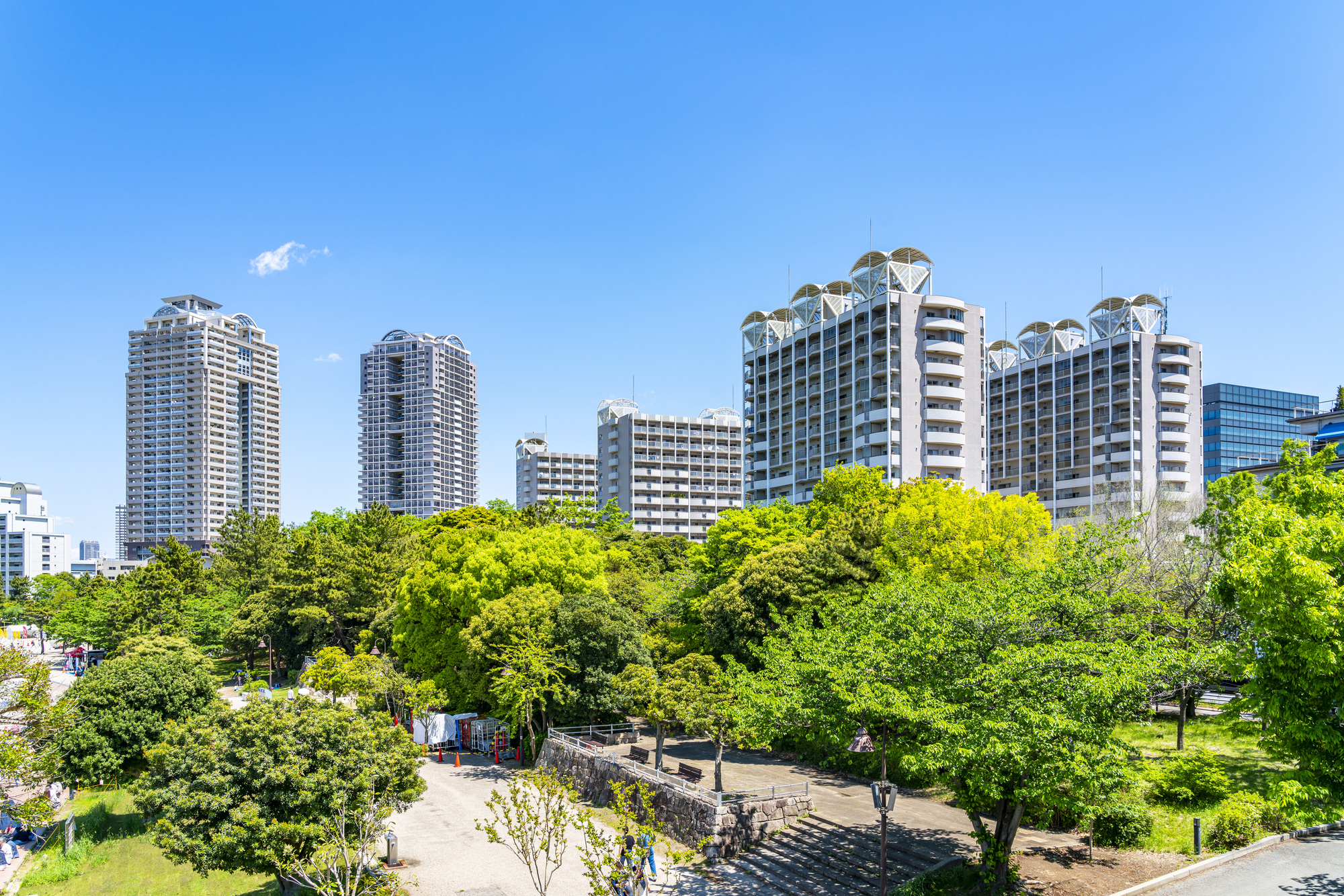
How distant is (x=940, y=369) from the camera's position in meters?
63.9

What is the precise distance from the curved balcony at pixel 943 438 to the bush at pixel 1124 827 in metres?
46.9

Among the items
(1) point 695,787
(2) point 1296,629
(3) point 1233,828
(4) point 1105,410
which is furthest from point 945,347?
(2) point 1296,629

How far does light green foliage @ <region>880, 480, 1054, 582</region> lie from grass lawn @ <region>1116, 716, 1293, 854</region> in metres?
6.68

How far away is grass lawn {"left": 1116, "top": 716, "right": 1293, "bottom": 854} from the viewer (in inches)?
733

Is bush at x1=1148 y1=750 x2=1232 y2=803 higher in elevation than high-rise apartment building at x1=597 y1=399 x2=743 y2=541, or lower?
lower

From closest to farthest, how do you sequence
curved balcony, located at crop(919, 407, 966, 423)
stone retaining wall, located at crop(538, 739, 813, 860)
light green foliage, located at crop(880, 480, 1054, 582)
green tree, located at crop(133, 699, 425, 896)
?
green tree, located at crop(133, 699, 425, 896), stone retaining wall, located at crop(538, 739, 813, 860), light green foliage, located at crop(880, 480, 1054, 582), curved balcony, located at crop(919, 407, 966, 423)

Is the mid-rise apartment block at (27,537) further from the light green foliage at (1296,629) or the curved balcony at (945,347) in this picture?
the light green foliage at (1296,629)

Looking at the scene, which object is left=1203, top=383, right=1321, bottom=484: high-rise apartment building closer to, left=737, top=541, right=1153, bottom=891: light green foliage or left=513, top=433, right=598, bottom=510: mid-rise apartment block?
left=513, top=433, right=598, bottom=510: mid-rise apartment block

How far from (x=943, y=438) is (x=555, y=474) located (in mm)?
88134

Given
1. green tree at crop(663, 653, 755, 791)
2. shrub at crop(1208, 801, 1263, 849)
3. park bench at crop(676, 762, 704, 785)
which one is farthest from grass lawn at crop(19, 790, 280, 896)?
shrub at crop(1208, 801, 1263, 849)

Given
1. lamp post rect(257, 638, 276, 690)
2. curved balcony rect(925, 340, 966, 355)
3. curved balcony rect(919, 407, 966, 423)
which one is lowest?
lamp post rect(257, 638, 276, 690)

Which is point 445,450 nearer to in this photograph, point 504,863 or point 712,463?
point 712,463

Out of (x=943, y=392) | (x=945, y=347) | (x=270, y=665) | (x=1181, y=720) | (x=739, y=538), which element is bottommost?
(x=270, y=665)

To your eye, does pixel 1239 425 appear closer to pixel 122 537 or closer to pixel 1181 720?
pixel 1181 720
